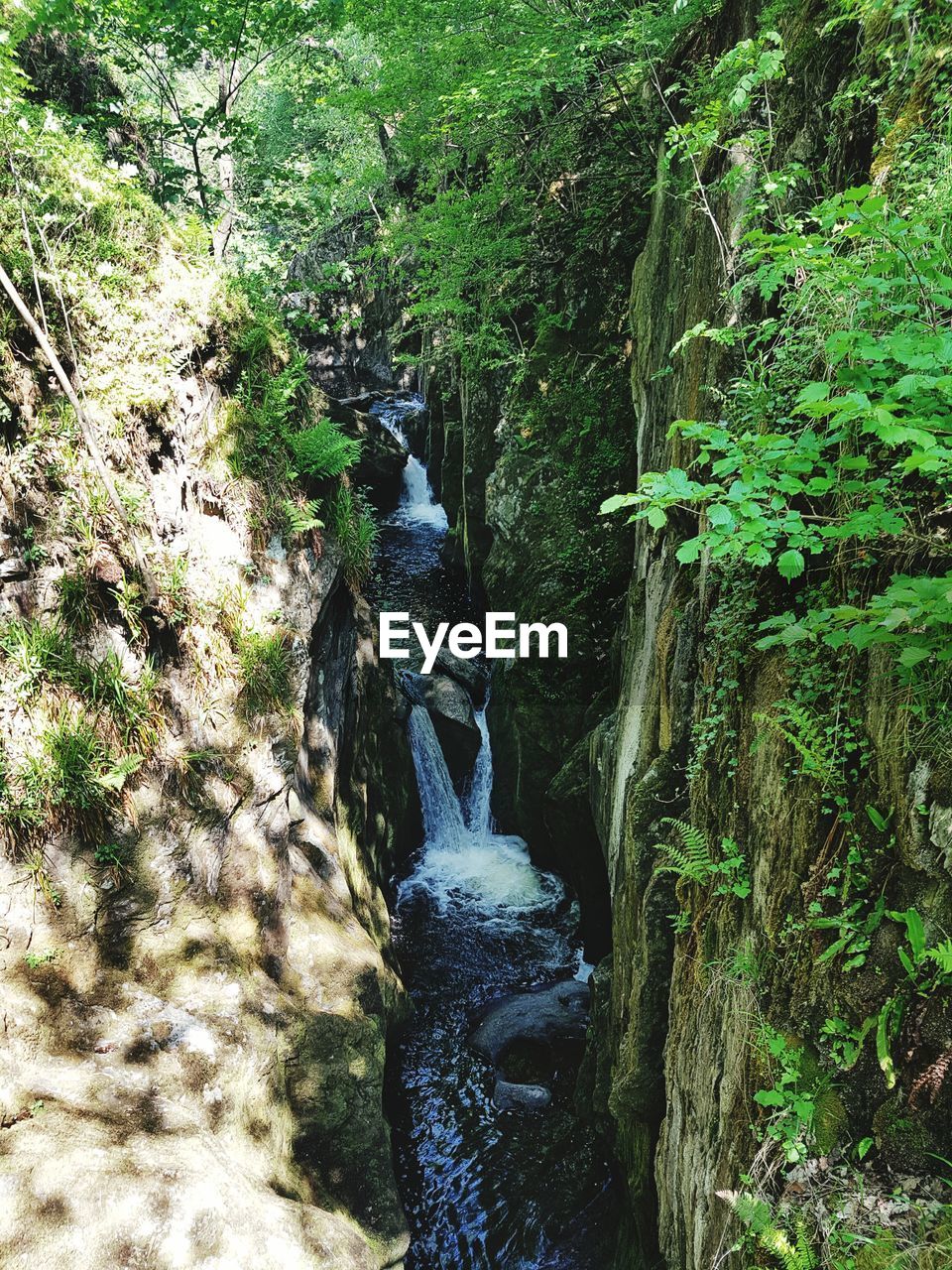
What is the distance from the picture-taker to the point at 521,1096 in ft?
25.6

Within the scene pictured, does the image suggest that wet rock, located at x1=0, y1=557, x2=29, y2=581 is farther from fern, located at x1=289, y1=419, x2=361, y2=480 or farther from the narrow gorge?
fern, located at x1=289, y1=419, x2=361, y2=480

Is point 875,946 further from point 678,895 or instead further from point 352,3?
point 352,3

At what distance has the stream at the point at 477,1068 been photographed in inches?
261

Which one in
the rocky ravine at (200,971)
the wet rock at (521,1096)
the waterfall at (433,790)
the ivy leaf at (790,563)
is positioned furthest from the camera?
the waterfall at (433,790)

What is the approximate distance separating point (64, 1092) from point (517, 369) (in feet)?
36.6

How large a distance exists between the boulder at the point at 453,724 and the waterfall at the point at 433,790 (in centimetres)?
12

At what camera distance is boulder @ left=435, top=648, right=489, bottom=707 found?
44.0ft

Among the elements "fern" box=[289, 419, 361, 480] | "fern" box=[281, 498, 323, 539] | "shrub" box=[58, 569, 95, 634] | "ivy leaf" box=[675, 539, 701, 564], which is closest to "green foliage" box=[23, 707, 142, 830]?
"shrub" box=[58, 569, 95, 634]

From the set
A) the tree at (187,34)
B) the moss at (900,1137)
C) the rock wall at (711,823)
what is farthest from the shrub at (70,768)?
the tree at (187,34)

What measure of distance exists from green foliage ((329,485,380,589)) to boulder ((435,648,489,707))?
13.1ft

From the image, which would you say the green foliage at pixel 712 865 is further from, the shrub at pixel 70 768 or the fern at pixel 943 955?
the shrub at pixel 70 768

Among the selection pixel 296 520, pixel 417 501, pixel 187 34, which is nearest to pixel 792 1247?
pixel 296 520

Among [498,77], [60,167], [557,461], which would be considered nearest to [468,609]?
[557,461]

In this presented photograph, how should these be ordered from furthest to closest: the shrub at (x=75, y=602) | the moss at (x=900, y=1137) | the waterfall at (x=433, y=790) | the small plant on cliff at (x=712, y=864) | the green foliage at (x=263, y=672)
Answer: the waterfall at (x=433, y=790) → the green foliage at (x=263, y=672) → the shrub at (x=75, y=602) → the small plant on cliff at (x=712, y=864) → the moss at (x=900, y=1137)
